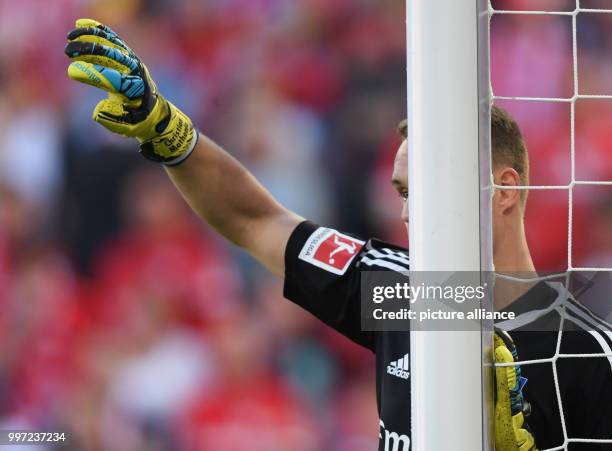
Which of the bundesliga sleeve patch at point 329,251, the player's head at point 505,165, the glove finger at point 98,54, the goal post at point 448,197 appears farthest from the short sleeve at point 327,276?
the goal post at point 448,197

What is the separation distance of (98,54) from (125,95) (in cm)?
8

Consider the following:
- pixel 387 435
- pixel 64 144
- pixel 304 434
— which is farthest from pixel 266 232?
pixel 64 144

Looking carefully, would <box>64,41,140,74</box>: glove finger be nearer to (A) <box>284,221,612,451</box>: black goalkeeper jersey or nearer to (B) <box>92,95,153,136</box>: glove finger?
(B) <box>92,95,153,136</box>: glove finger

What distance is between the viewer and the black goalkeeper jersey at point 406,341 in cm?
121

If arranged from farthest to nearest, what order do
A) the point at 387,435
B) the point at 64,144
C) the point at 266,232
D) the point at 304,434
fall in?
the point at 64,144, the point at 304,434, the point at 266,232, the point at 387,435

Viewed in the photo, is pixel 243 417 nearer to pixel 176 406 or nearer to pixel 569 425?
pixel 176 406

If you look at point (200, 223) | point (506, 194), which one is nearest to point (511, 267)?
point (506, 194)

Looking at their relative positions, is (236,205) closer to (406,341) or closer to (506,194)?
(406,341)

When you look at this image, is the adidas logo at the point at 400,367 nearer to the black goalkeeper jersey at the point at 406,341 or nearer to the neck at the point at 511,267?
the black goalkeeper jersey at the point at 406,341

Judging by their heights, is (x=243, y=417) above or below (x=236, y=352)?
below

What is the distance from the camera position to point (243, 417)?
2668 millimetres

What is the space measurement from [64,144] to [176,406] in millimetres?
956

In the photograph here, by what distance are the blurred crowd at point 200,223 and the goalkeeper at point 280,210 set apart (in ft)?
3.85

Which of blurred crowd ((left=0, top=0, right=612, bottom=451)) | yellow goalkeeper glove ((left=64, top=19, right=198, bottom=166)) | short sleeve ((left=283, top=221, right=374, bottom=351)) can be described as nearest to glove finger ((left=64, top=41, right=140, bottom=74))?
yellow goalkeeper glove ((left=64, top=19, right=198, bottom=166))
